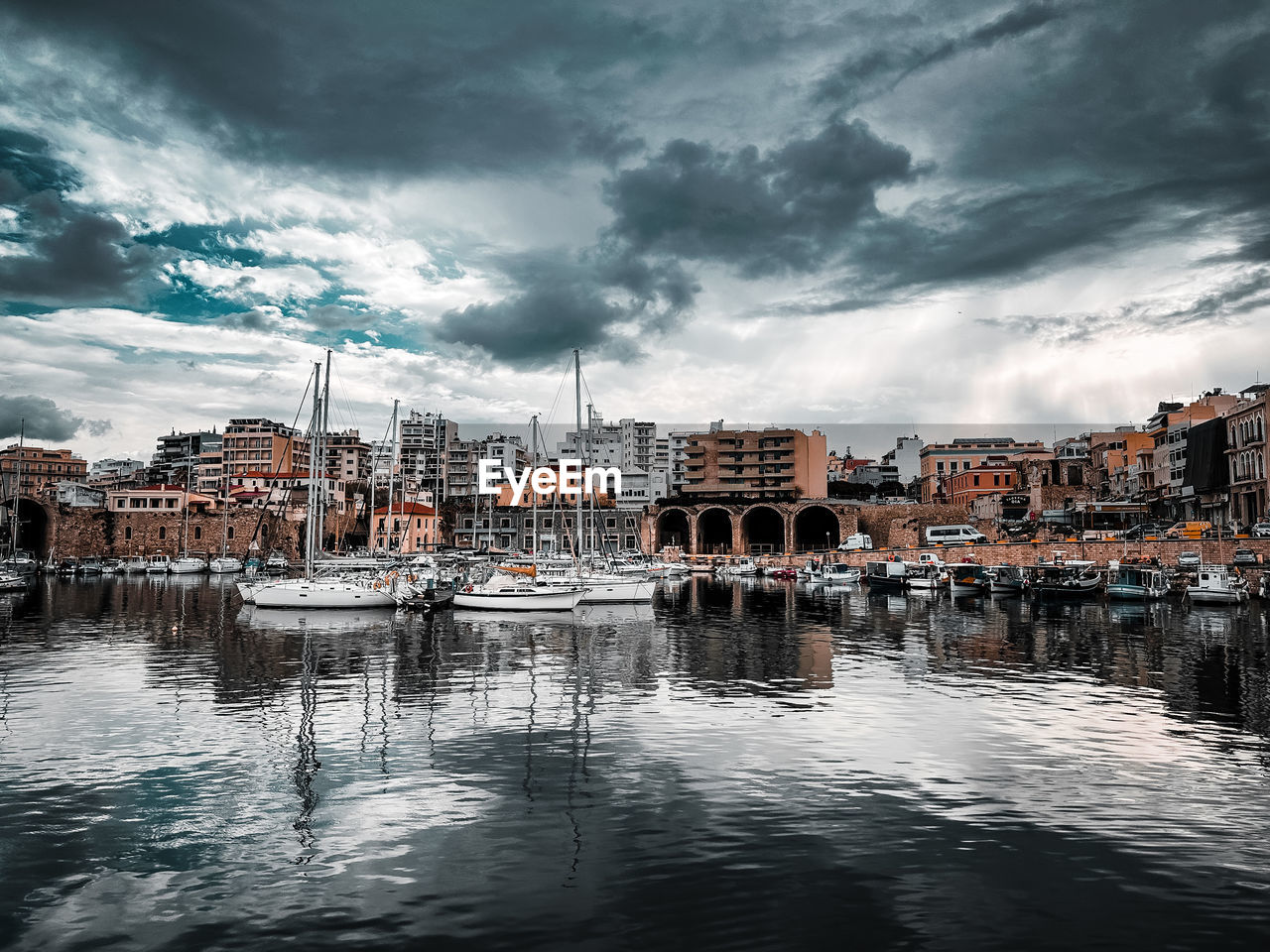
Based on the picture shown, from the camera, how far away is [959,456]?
397ft

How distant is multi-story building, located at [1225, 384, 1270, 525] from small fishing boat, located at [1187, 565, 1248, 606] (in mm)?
18215

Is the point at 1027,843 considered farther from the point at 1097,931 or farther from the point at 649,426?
the point at 649,426

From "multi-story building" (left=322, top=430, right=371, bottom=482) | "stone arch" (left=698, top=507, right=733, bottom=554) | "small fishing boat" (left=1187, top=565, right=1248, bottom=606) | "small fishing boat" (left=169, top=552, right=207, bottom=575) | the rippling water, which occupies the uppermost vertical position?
"multi-story building" (left=322, top=430, right=371, bottom=482)

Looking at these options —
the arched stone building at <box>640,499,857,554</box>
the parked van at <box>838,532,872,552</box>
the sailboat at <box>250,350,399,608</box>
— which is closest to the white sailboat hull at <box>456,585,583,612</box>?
the sailboat at <box>250,350,399,608</box>

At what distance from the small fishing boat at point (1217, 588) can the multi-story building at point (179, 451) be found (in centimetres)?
14627

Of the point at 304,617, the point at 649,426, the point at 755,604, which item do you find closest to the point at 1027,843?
the point at 304,617

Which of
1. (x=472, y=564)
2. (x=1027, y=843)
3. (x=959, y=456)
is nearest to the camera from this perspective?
(x=1027, y=843)

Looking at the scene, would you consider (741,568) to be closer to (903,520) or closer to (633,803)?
(903,520)

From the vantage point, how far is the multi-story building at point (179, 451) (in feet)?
500

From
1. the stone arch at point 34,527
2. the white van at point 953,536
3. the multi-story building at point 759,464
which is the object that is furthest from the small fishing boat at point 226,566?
the white van at point 953,536

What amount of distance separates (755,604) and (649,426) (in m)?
121

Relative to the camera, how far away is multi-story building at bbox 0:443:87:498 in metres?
148

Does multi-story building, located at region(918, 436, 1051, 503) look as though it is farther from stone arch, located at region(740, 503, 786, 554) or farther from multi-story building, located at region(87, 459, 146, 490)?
multi-story building, located at region(87, 459, 146, 490)

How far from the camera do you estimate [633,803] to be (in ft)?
39.6
